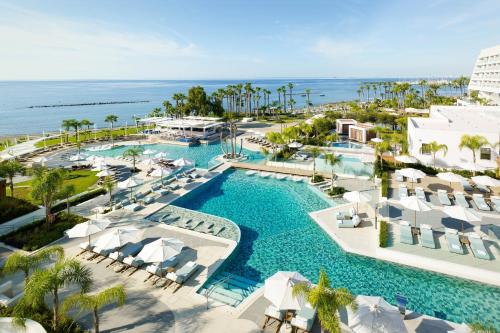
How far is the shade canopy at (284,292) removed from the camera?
9.16 m

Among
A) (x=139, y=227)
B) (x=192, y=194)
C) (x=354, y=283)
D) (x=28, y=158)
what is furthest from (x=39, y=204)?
(x=354, y=283)

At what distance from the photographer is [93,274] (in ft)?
43.5

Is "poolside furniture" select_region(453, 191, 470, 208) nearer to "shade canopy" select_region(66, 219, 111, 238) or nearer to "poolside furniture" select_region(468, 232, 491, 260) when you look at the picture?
"poolside furniture" select_region(468, 232, 491, 260)

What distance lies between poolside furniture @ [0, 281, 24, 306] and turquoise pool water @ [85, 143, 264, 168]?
21.7m

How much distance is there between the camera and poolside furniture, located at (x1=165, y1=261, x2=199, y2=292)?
12422 millimetres

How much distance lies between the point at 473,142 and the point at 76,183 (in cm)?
3440

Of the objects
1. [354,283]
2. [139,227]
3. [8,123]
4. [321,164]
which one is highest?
[8,123]

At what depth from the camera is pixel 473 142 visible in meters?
23.3

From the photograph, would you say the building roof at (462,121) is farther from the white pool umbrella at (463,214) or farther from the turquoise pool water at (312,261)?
the turquoise pool water at (312,261)

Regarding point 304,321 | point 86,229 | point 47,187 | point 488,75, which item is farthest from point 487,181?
point 488,75

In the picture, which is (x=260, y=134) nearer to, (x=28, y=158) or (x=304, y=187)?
(x=304, y=187)

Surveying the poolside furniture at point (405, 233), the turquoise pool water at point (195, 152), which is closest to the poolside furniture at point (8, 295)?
the poolside furniture at point (405, 233)

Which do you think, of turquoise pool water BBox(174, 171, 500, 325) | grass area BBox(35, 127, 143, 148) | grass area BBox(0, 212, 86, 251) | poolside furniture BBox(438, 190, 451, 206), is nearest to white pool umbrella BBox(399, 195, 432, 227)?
turquoise pool water BBox(174, 171, 500, 325)

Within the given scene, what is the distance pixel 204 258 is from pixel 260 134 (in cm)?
3491
